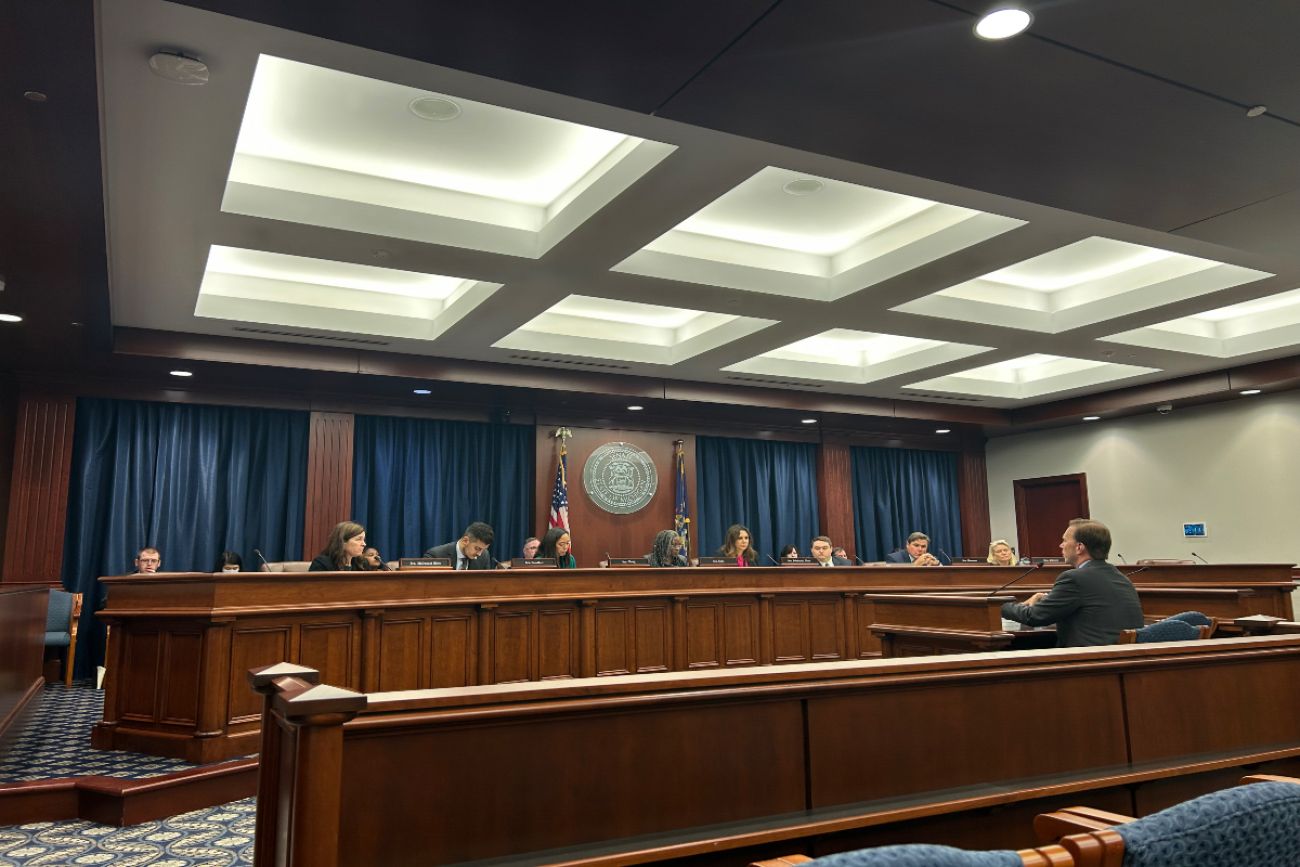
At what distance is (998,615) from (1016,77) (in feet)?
7.79

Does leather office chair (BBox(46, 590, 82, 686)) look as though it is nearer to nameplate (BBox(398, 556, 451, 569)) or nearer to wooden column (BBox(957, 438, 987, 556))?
nameplate (BBox(398, 556, 451, 569))

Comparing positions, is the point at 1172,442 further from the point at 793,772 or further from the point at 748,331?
the point at 793,772

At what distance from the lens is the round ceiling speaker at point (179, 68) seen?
3.38 m

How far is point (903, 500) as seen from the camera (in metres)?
12.3

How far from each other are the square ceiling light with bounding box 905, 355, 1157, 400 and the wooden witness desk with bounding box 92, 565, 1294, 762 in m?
3.33

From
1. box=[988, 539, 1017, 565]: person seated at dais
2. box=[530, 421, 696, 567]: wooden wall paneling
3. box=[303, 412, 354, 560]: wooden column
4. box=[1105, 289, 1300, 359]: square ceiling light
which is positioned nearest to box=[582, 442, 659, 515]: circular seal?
box=[530, 421, 696, 567]: wooden wall paneling

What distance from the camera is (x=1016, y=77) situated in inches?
119

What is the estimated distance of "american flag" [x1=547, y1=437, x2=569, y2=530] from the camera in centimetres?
973

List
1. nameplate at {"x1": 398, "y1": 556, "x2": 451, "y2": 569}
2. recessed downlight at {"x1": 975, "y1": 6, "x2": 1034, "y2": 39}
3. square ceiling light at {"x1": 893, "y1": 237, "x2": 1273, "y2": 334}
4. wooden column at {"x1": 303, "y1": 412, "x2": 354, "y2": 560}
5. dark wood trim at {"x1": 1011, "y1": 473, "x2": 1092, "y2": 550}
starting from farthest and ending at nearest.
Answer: dark wood trim at {"x1": 1011, "y1": 473, "x2": 1092, "y2": 550} → wooden column at {"x1": 303, "y1": 412, "x2": 354, "y2": 560} → square ceiling light at {"x1": 893, "y1": 237, "x2": 1273, "y2": 334} → nameplate at {"x1": 398, "y1": 556, "x2": 451, "y2": 569} → recessed downlight at {"x1": 975, "y1": 6, "x2": 1034, "y2": 39}

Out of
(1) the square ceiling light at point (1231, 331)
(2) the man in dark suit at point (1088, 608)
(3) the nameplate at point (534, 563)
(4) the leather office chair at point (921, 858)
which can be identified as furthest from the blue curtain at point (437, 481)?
(4) the leather office chair at point (921, 858)

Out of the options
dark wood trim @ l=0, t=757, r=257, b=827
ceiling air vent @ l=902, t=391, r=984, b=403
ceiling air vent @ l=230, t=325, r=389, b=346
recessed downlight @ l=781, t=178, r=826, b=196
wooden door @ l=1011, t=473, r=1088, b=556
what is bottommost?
dark wood trim @ l=0, t=757, r=257, b=827

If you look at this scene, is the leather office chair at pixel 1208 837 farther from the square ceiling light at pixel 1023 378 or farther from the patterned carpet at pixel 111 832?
the square ceiling light at pixel 1023 378

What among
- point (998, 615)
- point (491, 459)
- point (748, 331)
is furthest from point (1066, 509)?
point (998, 615)

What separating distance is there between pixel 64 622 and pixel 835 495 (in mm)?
8462
